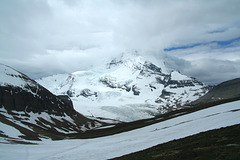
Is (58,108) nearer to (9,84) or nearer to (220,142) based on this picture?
(9,84)

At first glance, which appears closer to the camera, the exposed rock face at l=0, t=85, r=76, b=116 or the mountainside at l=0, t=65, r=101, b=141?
the mountainside at l=0, t=65, r=101, b=141

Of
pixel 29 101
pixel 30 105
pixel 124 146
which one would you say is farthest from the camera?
pixel 29 101

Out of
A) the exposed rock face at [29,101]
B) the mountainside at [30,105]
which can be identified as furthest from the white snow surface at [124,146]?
the exposed rock face at [29,101]

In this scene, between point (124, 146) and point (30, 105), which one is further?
point (30, 105)

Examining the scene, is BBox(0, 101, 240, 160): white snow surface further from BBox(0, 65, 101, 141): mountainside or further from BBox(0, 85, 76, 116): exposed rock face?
BBox(0, 85, 76, 116): exposed rock face

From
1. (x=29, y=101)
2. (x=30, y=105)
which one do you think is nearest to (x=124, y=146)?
(x=30, y=105)

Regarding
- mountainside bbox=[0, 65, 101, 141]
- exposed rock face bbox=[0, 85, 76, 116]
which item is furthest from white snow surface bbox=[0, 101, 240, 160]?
exposed rock face bbox=[0, 85, 76, 116]

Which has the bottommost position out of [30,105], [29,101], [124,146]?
[124,146]

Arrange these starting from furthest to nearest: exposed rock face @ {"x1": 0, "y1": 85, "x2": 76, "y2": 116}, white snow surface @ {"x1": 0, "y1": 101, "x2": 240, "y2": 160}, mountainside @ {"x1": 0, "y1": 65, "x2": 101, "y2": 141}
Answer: exposed rock face @ {"x1": 0, "y1": 85, "x2": 76, "y2": 116}, mountainside @ {"x1": 0, "y1": 65, "x2": 101, "y2": 141}, white snow surface @ {"x1": 0, "y1": 101, "x2": 240, "y2": 160}

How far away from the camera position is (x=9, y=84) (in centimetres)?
15412

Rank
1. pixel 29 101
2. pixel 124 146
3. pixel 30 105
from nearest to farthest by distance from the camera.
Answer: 1. pixel 124 146
2. pixel 30 105
3. pixel 29 101

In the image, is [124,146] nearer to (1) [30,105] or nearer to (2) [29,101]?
(1) [30,105]

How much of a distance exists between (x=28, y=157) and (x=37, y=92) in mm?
155770

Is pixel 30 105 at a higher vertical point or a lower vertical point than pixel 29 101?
lower
